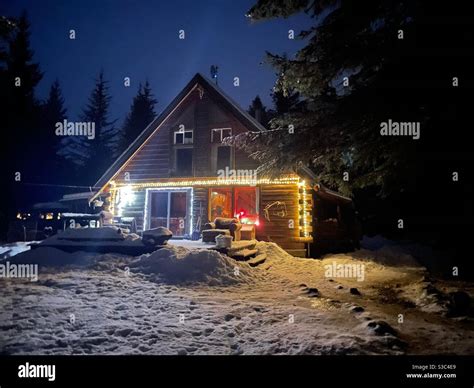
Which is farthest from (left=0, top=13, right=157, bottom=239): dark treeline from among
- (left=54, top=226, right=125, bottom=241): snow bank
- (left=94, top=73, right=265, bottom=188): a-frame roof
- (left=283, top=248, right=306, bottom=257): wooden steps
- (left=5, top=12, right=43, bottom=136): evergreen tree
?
(left=283, top=248, right=306, bottom=257): wooden steps

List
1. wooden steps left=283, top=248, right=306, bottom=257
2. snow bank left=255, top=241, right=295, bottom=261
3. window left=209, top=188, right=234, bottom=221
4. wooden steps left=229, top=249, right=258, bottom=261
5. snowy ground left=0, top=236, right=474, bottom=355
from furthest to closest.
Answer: window left=209, top=188, right=234, bottom=221 → wooden steps left=283, top=248, right=306, bottom=257 → snow bank left=255, top=241, right=295, bottom=261 → wooden steps left=229, top=249, right=258, bottom=261 → snowy ground left=0, top=236, right=474, bottom=355

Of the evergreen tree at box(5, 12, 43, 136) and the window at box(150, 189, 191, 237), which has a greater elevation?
the evergreen tree at box(5, 12, 43, 136)

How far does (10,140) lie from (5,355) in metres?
27.5

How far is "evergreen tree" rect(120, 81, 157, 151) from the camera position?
3884cm

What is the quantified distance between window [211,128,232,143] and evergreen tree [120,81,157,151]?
25435 mm

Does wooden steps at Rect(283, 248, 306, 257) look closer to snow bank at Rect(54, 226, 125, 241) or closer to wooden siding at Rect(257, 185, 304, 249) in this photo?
wooden siding at Rect(257, 185, 304, 249)

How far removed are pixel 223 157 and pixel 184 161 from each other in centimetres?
233

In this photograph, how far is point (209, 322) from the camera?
496cm

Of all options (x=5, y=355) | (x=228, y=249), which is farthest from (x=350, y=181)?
(x=5, y=355)

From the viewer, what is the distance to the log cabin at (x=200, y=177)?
14078mm

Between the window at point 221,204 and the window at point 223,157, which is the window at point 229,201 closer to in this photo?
the window at point 221,204

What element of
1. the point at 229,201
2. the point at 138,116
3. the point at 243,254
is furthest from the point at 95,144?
the point at 243,254

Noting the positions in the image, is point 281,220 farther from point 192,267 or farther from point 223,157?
point 192,267

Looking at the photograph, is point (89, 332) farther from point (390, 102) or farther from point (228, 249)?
point (390, 102)
